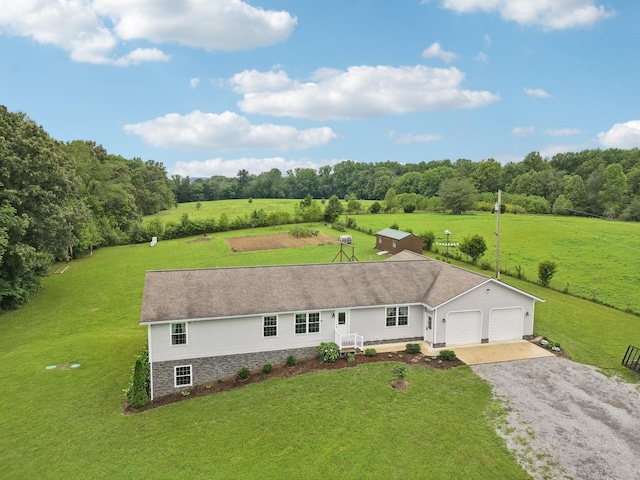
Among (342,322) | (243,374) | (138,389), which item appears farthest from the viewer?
(342,322)

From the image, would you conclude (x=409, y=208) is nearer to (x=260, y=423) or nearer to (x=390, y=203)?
(x=390, y=203)

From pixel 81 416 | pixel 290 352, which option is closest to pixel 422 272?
pixel 290 352

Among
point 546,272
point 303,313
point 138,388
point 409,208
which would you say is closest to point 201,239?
point 303,313

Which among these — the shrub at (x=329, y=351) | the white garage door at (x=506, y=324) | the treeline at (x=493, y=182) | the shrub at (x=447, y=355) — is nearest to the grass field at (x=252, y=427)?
the shrub at (x=447, y=355)

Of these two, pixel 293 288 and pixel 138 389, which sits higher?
pixel 293 288

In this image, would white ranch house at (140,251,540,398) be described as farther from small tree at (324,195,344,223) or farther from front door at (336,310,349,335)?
small tree at (324,195,344,223)

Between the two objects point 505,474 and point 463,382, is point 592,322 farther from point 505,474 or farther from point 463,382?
point 505,474

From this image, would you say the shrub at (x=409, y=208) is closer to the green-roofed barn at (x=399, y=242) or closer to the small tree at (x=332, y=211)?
the small tree at (x=332, y=211)
